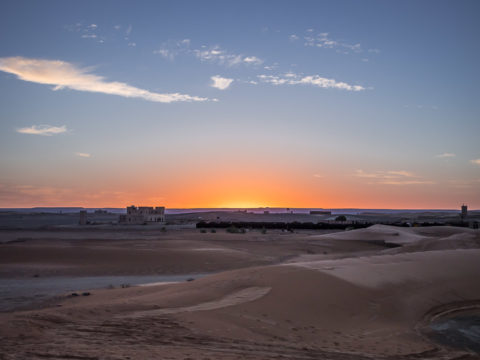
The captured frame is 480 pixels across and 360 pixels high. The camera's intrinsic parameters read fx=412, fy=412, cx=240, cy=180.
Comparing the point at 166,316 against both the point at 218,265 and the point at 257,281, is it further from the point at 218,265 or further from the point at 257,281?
the point at 218,265

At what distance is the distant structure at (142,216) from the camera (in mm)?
70438

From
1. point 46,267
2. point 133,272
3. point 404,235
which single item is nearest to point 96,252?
point 46,267

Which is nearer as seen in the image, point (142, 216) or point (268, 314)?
point (268, 314)

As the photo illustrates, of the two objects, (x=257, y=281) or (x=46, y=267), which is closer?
(x=257, y=281)

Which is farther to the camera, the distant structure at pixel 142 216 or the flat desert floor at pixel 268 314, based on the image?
the distant structure at pixel 142 216

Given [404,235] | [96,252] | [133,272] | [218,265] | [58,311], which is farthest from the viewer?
[404,235]

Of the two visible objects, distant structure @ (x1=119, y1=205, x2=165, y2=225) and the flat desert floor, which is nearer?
the flat desert floor

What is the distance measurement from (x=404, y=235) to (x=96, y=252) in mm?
27427

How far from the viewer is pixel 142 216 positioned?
71.8m

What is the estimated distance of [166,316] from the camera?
29.1 feet

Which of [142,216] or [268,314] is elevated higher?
[268,314]

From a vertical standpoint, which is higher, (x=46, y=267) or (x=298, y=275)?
(x=298, y=275)

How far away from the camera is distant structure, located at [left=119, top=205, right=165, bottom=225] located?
70.4 m

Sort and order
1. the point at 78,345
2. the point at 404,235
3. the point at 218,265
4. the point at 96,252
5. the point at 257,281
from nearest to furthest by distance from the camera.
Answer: the point at 78,345 < the point at 257,281 < the point at 218,265 < the point at 96,252 < the point at 404,235
